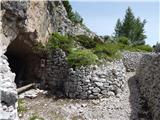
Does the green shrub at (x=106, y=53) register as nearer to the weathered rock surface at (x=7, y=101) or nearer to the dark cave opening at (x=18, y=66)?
the dark cave opening at (x=18, y=66)

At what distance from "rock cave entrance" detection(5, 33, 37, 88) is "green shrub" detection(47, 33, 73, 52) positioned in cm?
134

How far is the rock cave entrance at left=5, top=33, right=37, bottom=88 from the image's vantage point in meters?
21.3

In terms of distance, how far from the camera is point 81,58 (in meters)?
20.3

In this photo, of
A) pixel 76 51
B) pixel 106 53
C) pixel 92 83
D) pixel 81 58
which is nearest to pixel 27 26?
pixel 81 58

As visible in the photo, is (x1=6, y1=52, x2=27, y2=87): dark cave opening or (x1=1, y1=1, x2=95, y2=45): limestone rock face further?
(x1=6, y1=52, x2=27, y2=87): dark cave opening

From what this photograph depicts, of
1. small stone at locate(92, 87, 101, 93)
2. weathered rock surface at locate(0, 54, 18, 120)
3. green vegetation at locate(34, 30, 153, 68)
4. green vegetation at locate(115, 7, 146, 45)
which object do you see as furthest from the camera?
green vegetation at locate(115, 7, 146, 45)

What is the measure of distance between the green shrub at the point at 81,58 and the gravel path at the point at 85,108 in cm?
231

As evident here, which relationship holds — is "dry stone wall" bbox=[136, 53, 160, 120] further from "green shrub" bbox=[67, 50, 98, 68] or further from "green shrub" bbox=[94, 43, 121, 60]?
"green shrub" bbox=[67, 50, 98, 68]

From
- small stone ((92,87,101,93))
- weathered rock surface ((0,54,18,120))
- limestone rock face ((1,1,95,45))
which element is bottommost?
small stone ((92,87,101,93))

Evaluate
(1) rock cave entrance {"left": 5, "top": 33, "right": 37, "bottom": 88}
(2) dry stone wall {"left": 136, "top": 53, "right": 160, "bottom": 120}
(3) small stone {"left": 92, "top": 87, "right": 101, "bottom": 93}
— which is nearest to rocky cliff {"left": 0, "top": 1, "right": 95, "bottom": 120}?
(1) rock cave entrance {"left": 5, "top": 33, "right": 37, "bottom": 88}

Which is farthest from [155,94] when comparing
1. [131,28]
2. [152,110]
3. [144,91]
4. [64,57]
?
[131,28]

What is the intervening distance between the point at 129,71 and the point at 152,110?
13.5 m

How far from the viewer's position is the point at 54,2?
80.6ft

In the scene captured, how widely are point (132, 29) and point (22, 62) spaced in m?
38.0
